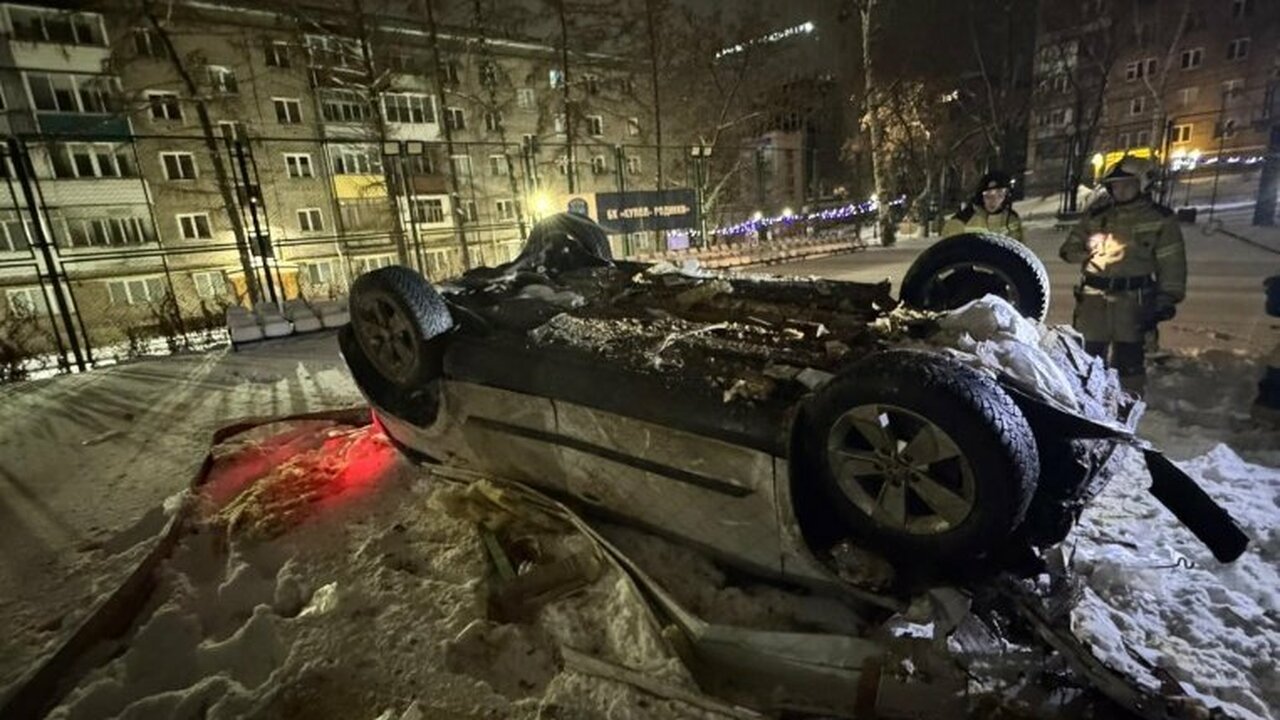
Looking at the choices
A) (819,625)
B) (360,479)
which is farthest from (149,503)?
(819,625)

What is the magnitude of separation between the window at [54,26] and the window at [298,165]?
6163 mm

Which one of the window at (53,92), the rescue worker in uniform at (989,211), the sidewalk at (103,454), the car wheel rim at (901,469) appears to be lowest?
the sidewalk at (103,454)

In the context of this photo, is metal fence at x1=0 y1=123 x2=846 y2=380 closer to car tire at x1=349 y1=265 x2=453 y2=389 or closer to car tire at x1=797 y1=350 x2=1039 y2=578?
car tire at x1=349 y1=265 x2=453 y2=389

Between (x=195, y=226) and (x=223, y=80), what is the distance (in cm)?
527

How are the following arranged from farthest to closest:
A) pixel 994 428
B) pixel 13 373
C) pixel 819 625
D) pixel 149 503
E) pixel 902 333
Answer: pixel 13 373 → pixel 149 503 → pixel 902 333 → pixel 819 625 → pixel 994 428

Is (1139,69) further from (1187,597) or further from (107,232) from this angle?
(107,232)

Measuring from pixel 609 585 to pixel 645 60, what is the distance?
19012 mm

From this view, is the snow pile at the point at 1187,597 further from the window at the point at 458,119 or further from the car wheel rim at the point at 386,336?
the window at the point at 458,119

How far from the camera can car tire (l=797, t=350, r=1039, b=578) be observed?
182cm

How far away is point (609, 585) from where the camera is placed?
2688 mm

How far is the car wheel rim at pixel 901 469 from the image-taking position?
6.34 ft

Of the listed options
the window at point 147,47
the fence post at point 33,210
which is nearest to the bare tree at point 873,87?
Result: the fence post at point 33,210

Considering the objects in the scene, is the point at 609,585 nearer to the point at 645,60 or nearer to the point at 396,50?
the point at 645,60

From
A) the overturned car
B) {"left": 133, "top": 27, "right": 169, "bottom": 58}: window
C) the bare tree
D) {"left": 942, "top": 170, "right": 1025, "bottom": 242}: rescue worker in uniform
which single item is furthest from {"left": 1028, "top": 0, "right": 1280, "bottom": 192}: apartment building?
{"left": 133, "top": 27, "right": 169, "bottom": 58}: window
